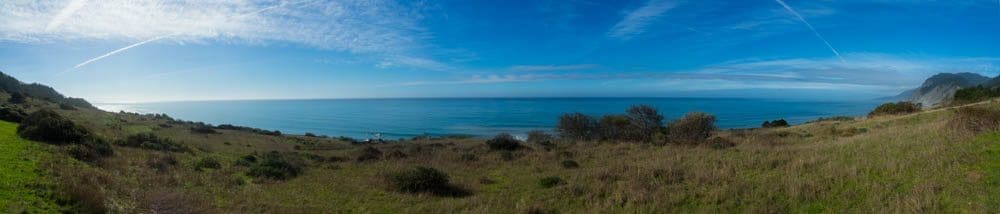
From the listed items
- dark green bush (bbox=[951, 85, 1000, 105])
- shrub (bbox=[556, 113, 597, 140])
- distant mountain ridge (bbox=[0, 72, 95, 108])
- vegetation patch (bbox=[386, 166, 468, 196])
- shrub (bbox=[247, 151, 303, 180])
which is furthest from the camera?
distant mountain ridge (bbox=[0, 72, 95, 108])

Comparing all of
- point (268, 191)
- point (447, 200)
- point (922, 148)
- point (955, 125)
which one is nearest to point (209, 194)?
point (268, 191)

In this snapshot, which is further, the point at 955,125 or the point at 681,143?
the point at 681,143

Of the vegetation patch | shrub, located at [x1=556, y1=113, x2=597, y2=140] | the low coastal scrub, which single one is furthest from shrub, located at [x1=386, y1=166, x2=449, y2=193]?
shrub, located at [x1=556, y1=113, x2=597, y2=140]

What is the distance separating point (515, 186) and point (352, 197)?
15.9 feet

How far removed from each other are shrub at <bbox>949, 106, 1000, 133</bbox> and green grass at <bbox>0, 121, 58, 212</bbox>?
20547 mm

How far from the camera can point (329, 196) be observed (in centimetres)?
1150

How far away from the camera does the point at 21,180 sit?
8.55 meters

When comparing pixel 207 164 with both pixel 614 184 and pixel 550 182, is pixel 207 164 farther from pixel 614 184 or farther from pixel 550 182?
pixel 614 184

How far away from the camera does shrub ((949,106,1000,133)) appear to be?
34.0 ft

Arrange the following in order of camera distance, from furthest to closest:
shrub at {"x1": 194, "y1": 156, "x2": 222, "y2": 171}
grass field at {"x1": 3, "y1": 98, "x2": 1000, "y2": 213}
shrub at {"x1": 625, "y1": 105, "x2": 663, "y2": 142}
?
shrub at {"x1": 625, "y1": 105, "x2": 663, "y2": 142}, shrub at {"x1": 194, "y1": 156, "x2": 222, "y2": 171}, grass field at {"x1": 3, "y1": 98, "x2": 1000, "y2": 213}

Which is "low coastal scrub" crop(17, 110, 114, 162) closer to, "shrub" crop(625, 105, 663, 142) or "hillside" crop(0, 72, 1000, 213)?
"hillside" crop(0, 72, 1000, 213)

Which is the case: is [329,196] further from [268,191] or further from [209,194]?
[209,194]

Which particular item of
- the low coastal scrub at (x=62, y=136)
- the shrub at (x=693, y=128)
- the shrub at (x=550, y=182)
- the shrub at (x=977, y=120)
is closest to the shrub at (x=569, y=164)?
the shrub at (x=550, y=182)

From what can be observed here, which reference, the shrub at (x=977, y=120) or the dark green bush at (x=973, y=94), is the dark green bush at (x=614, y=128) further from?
the dark green bush at (x=973, y=94)
